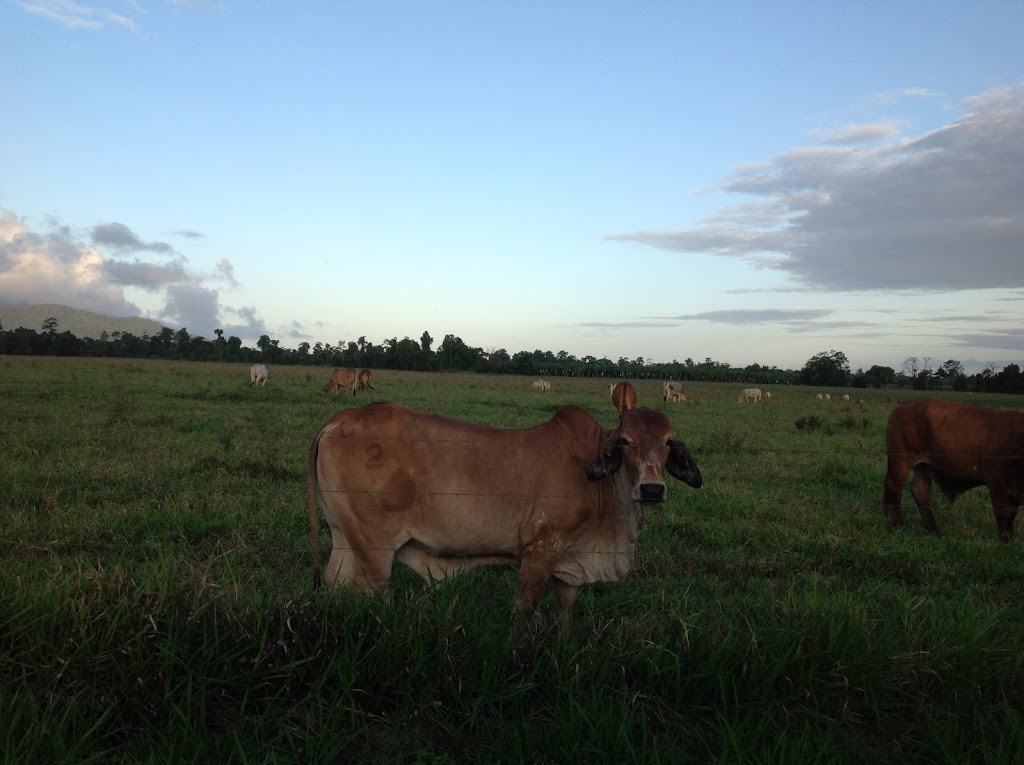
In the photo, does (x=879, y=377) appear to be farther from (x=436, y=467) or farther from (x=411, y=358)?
(x=436, y=467)

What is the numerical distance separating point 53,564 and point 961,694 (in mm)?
5767

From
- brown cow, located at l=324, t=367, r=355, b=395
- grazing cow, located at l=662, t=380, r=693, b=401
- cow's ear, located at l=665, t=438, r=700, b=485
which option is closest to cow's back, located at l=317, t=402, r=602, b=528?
cow's ear, located at l=665, t=438, r=700, b=485

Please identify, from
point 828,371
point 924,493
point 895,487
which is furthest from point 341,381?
point 828,371

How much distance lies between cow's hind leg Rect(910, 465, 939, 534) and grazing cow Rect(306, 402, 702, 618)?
5.11m

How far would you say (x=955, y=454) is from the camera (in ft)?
27.4

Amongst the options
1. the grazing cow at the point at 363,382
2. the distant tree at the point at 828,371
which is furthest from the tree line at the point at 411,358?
the grazing cow at the point at 363,382

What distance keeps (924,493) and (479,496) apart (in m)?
6.40

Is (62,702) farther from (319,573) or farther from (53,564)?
(53,564)

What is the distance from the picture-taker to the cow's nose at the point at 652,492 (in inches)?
167

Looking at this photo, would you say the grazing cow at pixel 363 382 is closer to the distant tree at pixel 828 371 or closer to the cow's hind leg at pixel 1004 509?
the cow's hind leg at pixel 1004 509

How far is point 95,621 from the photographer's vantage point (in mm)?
3406

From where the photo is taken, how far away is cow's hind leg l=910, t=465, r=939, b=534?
8.34m

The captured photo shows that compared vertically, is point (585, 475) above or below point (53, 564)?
above

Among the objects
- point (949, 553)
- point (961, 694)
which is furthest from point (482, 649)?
point (949, 553)
